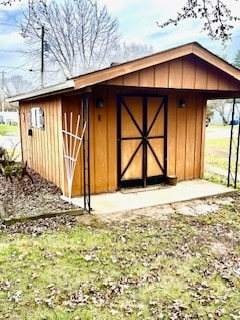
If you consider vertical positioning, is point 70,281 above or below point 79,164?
below

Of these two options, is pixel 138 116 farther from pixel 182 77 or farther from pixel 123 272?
pixel 123 272

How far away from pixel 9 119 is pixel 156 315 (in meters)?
31.1

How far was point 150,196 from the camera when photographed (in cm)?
604

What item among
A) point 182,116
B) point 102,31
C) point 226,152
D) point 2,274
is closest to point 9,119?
point 102,31

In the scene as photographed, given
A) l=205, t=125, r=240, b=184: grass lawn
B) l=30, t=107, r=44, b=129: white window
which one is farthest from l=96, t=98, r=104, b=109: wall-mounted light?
l=205, t=125, r=240, b=184: grass lawn

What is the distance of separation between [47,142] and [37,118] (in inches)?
36.3

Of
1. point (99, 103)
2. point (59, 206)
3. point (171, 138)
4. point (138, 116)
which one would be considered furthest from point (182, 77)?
point (59, 206)

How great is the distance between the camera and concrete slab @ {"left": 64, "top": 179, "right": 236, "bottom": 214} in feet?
17.7

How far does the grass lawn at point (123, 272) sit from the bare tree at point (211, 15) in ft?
8.83

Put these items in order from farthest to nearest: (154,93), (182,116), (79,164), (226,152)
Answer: (226,152), (182,116), (154,93), (79,164)

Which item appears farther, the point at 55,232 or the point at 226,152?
the point at 226,152

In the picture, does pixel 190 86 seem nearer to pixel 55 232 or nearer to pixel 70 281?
pixel 55 232

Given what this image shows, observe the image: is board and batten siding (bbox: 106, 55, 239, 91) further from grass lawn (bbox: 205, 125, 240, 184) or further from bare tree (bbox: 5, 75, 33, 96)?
bare tree (bbox: 5, 75, 33, 96)

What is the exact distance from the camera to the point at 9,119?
3114 centimetres
